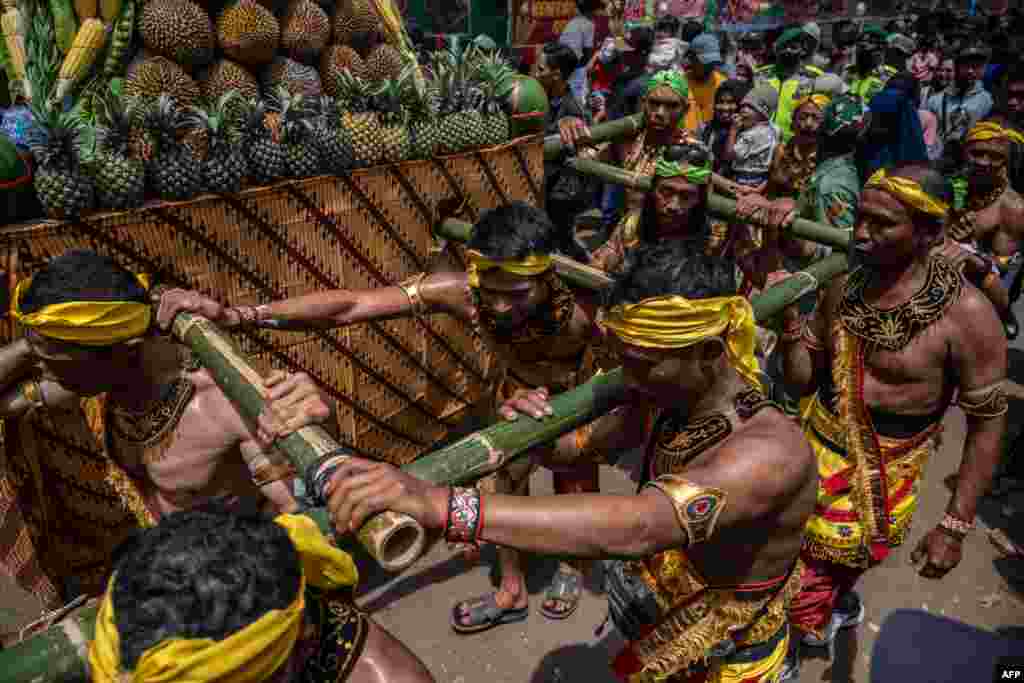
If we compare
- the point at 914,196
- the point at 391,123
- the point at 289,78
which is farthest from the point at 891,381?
the point at 289,78

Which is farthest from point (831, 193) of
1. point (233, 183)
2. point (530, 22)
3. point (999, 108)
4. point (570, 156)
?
point (530, 22)

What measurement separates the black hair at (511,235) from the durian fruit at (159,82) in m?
1.86

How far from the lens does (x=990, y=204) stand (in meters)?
4.38

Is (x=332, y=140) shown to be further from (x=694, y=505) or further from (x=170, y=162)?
(x=694, y=505)

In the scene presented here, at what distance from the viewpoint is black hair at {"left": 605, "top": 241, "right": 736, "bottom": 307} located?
1.64 metres

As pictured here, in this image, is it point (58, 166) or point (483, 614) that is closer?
point (58, 166)

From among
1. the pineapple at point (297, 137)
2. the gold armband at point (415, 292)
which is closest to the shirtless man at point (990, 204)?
the gold armband at point (415, 292)

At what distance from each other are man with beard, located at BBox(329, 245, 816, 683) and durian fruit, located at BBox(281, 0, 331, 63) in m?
2.95

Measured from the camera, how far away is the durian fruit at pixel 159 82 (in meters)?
3.35

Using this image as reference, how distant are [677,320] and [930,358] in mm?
1485

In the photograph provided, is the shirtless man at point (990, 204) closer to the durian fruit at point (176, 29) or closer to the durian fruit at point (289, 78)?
the durian fruit at point (289, 78)

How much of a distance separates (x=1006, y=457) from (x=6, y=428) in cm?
570

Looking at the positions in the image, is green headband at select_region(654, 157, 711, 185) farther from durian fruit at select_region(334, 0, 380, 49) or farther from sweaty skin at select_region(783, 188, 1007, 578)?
durian fruit at select_region(334, 0, 380, 49)

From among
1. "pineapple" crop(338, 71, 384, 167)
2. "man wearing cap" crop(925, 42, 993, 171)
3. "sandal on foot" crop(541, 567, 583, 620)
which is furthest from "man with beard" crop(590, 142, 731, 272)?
"man wearing cap" crop(925, 42, 993, 171)
